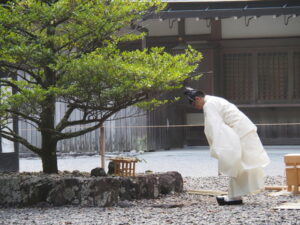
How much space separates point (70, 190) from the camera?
348 inches

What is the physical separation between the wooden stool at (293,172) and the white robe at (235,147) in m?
1.14

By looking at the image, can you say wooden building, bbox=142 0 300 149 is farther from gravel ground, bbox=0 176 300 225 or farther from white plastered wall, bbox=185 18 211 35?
gravel ground, bbox=0 176 300 225

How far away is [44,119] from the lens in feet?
31.8

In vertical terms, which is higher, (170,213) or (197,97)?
(197,97)

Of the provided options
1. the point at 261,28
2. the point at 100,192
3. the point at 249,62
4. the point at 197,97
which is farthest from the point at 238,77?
the point at 100,192

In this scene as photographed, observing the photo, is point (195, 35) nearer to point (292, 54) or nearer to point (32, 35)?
point (292, 54)

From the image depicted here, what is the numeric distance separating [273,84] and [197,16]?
3.26 meters

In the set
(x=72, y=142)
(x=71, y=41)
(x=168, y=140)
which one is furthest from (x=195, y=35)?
(x=71, y=41)

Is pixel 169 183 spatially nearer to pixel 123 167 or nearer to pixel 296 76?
pixel 123 167

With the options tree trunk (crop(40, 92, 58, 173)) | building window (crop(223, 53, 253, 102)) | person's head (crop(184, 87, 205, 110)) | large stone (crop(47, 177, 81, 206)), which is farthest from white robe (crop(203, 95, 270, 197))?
building window (crop(223, 53, 253, 102))

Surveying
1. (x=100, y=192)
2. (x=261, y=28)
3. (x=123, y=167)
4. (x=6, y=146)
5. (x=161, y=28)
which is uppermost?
(x=161, y=28)

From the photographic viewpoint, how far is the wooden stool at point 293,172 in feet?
31.5

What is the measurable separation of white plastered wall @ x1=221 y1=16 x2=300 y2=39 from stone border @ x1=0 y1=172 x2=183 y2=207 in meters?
9.56

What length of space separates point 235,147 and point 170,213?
4.35 ft
